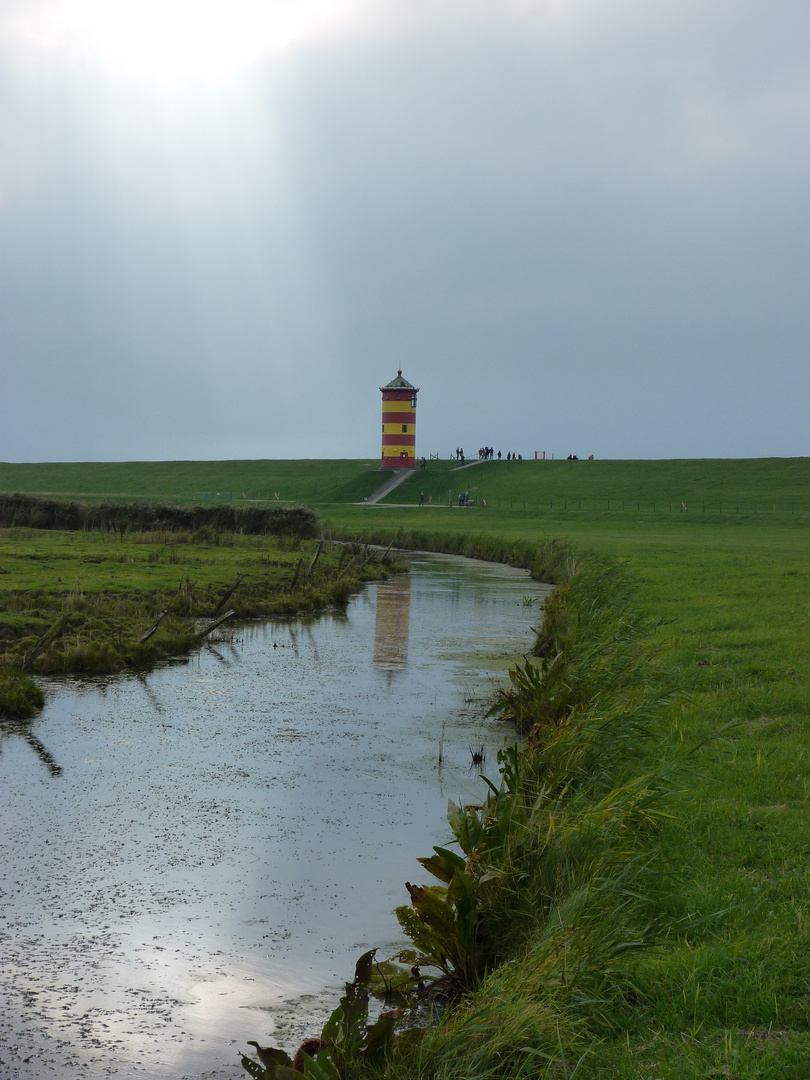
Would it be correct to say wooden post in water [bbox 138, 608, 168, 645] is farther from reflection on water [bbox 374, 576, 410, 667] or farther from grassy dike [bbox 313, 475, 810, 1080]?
grassy dike [bbox 313, 475, 810, 1080]

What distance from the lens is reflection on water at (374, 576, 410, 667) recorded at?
717 inches

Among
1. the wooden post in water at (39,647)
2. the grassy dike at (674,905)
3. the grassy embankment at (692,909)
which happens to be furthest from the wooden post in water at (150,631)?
the grassy embankment at (692,909)

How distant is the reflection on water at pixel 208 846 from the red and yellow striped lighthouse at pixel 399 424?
69.5m

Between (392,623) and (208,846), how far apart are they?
13.8 meters

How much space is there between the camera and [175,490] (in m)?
91.9

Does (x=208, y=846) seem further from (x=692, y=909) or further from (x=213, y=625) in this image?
(x=213, y=625)

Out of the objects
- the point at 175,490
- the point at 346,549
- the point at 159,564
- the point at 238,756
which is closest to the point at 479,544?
the point at 346,549

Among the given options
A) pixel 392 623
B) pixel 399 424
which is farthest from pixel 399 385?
pixel 392 623

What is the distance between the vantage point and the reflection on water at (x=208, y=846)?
19.5ft

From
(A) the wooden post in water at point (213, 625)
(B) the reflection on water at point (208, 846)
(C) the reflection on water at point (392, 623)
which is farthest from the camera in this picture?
(A) the wooden post in water at point (213, 625)

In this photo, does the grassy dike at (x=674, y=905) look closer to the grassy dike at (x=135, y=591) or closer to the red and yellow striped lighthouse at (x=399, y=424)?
the grassy dike at (x=135, y=591)

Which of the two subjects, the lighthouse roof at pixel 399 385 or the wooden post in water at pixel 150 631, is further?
the lighthouse roof at pixel 399 385

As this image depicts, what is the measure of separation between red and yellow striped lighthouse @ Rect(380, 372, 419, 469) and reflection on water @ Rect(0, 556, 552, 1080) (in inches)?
2736

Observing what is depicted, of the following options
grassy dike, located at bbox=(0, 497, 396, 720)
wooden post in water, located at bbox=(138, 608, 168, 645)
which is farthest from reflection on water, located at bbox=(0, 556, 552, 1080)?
wooden post in water, located at bbox=(138, 608, 168, 645)
